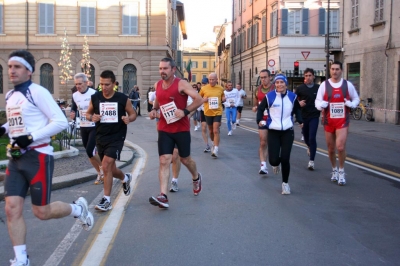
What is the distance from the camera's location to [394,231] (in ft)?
20.2

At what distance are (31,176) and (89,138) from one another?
4255 millimetres

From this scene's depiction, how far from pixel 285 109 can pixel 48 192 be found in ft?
14.9

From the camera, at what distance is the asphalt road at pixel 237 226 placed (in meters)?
5.13

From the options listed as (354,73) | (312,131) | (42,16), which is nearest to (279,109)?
(312,131)

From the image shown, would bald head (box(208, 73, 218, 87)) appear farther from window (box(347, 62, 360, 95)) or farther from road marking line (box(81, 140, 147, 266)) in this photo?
window (box(347, 62, 360, 95))

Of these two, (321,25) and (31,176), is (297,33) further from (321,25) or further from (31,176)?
(31,176)

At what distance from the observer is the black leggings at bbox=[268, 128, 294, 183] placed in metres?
8.21

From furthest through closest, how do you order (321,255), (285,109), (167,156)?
(285,109)
(167,156)
(321,255)

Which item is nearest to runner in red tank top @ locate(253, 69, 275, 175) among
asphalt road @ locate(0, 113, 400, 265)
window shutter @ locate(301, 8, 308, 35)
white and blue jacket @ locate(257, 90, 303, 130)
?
asphalt road @ locate(0, 113, 400, 265)

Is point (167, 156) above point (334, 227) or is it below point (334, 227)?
above

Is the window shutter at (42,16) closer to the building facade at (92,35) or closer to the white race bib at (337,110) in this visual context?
the building facade at (92,35)

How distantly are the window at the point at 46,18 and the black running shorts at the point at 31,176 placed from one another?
134 feet

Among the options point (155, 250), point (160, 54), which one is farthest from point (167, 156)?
point (160, 54)

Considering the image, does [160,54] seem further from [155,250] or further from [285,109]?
[155,250]
